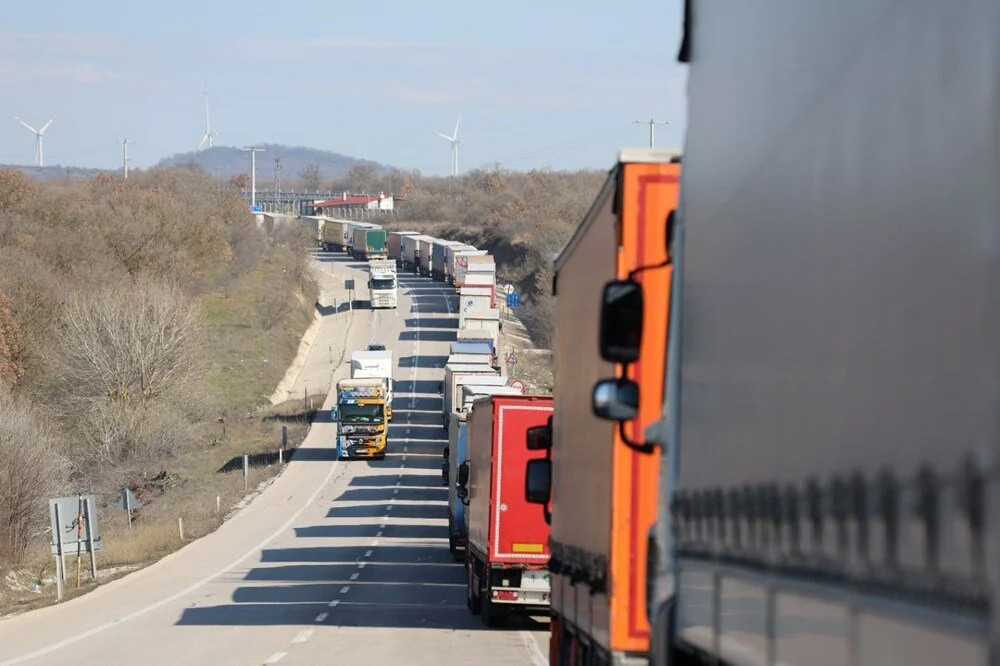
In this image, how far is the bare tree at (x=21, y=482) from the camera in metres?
39.5

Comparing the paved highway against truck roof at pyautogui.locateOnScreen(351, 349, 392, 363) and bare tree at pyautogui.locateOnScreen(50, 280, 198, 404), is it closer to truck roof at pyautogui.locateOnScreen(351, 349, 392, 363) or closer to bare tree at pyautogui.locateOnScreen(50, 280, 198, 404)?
truck roof at pyautogui.locateOnScreen(351, 349, 392, 363)

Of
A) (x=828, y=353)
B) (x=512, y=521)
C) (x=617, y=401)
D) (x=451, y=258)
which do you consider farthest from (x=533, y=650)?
(x=451, y=258)

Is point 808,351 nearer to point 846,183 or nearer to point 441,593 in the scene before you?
point 846,183

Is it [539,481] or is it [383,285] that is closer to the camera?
[539,481]

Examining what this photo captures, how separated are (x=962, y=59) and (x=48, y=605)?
93.6 ft

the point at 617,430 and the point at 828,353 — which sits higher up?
the point at 828,353

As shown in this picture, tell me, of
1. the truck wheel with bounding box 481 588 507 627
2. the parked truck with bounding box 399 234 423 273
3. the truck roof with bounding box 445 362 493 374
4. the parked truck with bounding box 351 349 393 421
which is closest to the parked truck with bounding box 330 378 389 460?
the truck roof with bounding box 445 362 493 374

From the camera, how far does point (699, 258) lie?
17.4ft

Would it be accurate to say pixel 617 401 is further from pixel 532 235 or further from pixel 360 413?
pixel 532 235

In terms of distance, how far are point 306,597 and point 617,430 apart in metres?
20.8

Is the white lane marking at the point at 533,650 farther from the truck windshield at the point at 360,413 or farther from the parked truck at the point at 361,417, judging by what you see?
the truck windshield at the point at 360,413

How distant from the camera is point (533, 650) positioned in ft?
68.2

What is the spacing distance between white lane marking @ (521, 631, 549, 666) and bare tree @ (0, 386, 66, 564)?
65.2ft

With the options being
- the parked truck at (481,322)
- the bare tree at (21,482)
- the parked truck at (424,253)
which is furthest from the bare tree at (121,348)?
the parked truck at (424,253)
